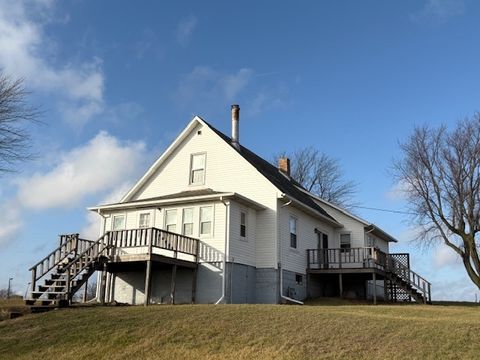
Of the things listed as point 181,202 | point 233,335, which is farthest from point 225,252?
point 233,335

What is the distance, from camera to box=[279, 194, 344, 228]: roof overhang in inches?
944

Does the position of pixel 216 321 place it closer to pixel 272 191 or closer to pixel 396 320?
pixel 396 320

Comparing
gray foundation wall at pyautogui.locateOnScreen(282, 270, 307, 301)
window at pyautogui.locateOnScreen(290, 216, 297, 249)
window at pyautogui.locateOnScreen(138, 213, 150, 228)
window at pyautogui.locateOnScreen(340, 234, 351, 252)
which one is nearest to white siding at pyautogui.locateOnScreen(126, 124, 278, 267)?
gray foundation wall at pyautogui.locateOnScreen(282, 270, 307, 301)

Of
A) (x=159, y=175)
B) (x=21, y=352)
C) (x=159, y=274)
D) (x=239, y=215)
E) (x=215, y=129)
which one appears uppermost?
(x=215, y=129)

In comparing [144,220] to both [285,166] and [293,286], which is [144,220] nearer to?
[293,286]

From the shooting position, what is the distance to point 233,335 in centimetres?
1373

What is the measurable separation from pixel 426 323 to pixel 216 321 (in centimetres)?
561

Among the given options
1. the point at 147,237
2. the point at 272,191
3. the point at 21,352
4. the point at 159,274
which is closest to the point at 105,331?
the point at 21,352

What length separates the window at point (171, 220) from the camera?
23.9 metres

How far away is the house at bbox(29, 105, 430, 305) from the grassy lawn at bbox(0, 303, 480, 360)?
13.6 ft

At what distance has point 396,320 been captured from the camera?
1507 cm

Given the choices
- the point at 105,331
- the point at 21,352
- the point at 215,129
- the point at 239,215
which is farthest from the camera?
the point at 215,129

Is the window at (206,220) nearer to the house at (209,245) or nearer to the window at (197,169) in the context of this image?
the house at (209,245)

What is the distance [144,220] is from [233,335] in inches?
477
